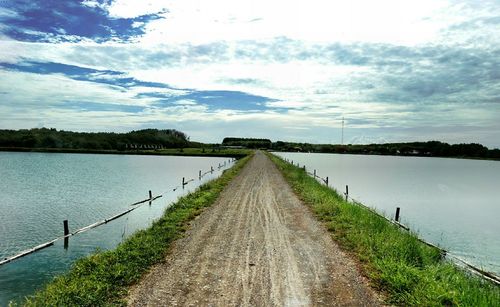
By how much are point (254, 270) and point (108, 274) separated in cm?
439

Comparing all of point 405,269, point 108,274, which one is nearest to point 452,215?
point 405,269

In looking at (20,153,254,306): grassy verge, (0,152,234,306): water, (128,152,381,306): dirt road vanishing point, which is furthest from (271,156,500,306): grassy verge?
(0,152,234,306): water

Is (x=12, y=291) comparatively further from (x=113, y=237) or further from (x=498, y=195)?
(x=498, y=195)

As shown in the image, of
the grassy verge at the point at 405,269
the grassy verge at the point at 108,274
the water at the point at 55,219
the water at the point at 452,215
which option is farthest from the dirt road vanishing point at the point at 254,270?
the water at the point at 452,215

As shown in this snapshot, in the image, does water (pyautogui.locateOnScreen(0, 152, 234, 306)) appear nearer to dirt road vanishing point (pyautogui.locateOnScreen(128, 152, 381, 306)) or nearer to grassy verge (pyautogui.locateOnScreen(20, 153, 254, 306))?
grassy verge (pyautogui.locateOnScreen(20, 153, 254, 306))

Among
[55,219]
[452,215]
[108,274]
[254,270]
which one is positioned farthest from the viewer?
[452,215]

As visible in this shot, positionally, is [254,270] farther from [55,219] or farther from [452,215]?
[452,215]

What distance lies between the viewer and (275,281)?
10.4 meters

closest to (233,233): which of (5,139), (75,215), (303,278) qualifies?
(303,278)

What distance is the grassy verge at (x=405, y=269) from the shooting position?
908 centimetres

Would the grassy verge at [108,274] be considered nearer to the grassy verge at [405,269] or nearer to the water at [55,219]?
→ the water at [55,219]

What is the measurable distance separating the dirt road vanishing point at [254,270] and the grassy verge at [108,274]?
48 cm

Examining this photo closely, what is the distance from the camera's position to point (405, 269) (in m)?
10.9

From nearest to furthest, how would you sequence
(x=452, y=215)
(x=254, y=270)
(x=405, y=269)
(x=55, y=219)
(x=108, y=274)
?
(x=108, y=274) → (x=405, y=269) → (x=254, y=270) → (x=55, y=219) → (x=452, y=215)
